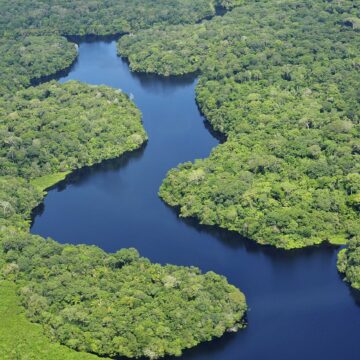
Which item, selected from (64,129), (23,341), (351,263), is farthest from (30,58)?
(351,263)

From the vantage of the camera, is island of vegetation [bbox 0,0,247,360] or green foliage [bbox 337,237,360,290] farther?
green foliage [bbox 337,237,360,290]

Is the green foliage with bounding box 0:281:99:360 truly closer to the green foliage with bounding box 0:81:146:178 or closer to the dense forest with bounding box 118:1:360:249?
the dense forest with bounding box 118:1:360:249

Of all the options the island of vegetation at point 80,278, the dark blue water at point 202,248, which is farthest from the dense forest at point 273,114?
the island of vegetation at point 80,278

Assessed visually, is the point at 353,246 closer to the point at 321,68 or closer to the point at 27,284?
the point at 27,284

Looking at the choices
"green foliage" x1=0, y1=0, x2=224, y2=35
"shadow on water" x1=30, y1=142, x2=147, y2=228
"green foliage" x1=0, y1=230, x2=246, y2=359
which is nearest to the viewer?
"green foliage" x1=0, y1=230, x2=246, y2=359

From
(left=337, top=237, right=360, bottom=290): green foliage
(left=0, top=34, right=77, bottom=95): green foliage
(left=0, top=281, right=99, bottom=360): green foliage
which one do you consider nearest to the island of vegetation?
(left=0, top=281, right=99, bottom=360): green foliage

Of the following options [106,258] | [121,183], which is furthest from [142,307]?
[121,183]

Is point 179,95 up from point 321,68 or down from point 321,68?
down
